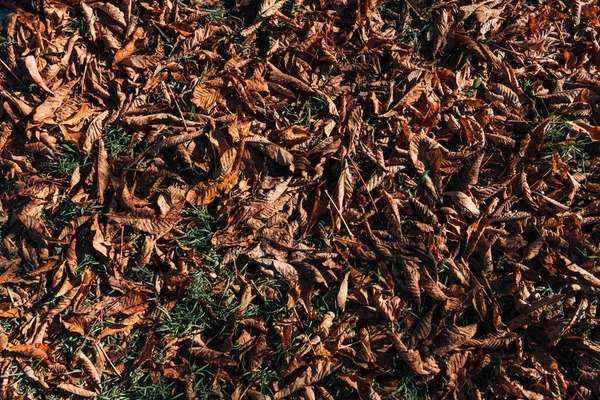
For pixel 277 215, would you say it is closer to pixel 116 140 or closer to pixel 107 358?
pixel 116 140

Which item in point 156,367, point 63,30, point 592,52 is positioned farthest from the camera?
point 592,52

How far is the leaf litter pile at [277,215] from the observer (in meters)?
2.51

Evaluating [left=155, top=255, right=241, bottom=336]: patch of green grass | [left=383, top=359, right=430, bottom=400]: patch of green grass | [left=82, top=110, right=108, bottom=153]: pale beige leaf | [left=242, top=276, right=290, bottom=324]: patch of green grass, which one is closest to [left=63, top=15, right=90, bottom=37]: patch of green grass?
[left=82, top=110, right=108, bottom=153]: pale beige leaf

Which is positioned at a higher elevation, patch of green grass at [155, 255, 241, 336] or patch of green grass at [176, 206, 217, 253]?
patch of green grass at [176, 206, 217, 253]

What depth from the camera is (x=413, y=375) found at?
2.51 m

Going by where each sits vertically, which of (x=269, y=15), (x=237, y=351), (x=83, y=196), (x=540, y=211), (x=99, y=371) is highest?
(x=269, y=15)

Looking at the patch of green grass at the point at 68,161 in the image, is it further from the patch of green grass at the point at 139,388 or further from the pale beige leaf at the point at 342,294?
the pale beige leaf at the point at 342,294

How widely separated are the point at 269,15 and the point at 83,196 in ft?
4.64

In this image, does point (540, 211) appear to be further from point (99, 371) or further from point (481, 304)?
point (99, 371)

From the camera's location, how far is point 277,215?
2.59 meters

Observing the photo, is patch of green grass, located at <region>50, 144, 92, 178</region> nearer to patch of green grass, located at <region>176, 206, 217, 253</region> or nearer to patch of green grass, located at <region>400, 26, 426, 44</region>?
patch of green grass, located at <region>176, 206, 217, 253</region>

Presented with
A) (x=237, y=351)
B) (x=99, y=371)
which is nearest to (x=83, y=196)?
(x=99, y=371)

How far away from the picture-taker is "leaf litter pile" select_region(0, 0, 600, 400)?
2.51 m

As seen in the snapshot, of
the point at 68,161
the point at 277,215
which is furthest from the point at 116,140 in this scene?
the point at 277,215
